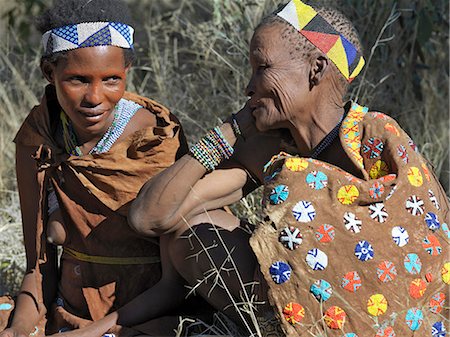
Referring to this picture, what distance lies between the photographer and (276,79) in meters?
3.12

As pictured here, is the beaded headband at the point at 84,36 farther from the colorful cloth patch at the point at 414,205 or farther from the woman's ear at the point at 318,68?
the colorful cloth patch at the point at 414,205

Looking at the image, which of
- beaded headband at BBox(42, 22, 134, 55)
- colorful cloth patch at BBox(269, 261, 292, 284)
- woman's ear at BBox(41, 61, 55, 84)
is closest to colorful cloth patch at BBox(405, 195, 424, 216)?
colorful cloth patch at BBox(269, 261, 292, 284)

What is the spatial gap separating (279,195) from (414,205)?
1.45 feet

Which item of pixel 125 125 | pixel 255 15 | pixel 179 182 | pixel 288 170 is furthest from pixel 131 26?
pixel 255 15

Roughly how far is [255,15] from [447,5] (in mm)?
1195

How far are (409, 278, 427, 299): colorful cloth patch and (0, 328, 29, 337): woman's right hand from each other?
155 cm

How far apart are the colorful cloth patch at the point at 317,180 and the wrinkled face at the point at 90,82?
0.89m

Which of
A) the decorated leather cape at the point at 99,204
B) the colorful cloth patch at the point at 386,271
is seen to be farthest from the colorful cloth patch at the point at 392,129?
the decorated leather cape at the point at 99,204

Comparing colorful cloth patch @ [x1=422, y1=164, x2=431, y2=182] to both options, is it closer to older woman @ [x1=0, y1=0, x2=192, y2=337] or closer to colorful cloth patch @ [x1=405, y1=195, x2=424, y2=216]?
colorful cloth patch @ [x1=405, y1=195, x2=424, y2=216]

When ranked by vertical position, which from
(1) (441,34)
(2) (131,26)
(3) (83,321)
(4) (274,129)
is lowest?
(3) (83,321)

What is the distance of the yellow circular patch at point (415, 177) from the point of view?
2.96 metres

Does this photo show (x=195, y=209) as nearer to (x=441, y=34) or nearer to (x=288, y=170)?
(x=288, y=170)

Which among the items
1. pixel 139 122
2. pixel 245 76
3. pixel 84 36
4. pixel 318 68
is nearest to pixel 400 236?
pixel 318 68

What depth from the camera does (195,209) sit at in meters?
3.38
